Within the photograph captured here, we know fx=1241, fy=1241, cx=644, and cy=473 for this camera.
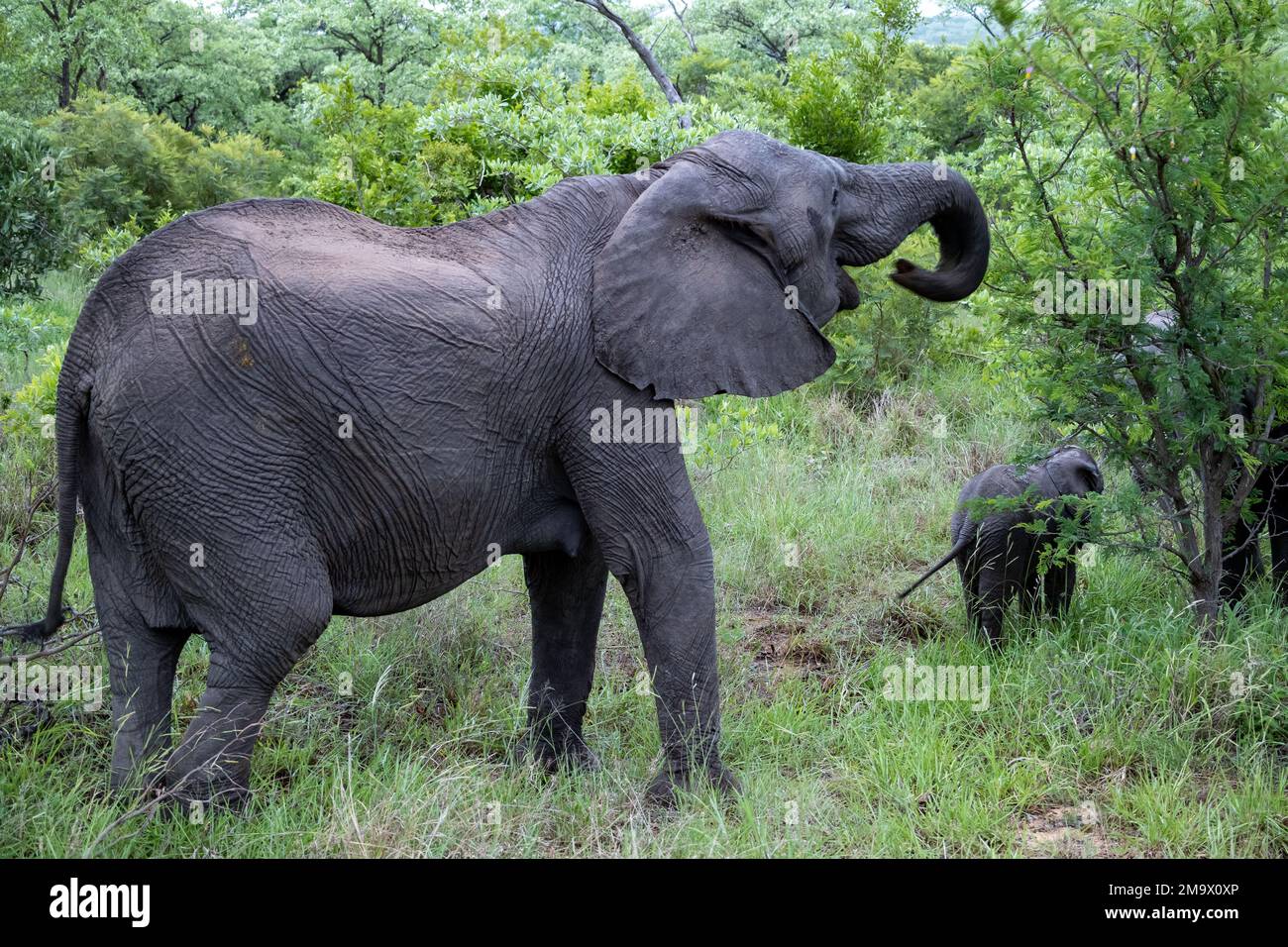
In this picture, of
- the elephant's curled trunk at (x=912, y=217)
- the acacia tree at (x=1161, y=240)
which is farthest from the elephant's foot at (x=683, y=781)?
the acacia tree at (x=1161, y=240)

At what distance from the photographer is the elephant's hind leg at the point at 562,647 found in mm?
4844

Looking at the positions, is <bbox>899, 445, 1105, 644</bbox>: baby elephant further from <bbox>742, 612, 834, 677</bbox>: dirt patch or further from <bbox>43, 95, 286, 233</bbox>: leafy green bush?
<bbox>43, 95, 286, 233</bbox>: leafy green bush

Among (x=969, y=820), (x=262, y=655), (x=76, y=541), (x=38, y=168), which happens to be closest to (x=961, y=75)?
(x=969, y=820)

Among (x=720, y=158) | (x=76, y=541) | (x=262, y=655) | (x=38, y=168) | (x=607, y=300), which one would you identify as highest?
(x=38, y=168)

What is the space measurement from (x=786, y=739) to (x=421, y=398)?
7.11 feet

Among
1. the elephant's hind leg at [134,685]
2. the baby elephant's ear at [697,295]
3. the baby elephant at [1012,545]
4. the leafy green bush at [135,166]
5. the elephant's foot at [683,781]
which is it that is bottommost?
the elephant's foot at [683,781]

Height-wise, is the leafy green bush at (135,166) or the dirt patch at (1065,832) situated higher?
the leafy green bush at (135,166)

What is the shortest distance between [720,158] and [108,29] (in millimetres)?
18601

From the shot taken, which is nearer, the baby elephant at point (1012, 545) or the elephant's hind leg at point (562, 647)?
the elephant's hind leg at point (562, 647)

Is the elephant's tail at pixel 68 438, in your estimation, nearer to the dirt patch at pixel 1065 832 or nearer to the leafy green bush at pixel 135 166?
the dirt patch at pixel 1065 832

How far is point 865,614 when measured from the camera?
6.43 meters

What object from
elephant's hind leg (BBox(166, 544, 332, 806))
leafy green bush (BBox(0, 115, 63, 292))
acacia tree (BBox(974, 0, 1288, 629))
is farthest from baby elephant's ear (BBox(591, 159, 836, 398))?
leafy green bush (BBox(0, 115, 63, 292))

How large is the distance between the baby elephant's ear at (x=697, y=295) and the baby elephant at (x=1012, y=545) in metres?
1.97

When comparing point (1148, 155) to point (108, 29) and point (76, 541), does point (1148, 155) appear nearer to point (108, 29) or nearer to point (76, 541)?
point (76, 541)
